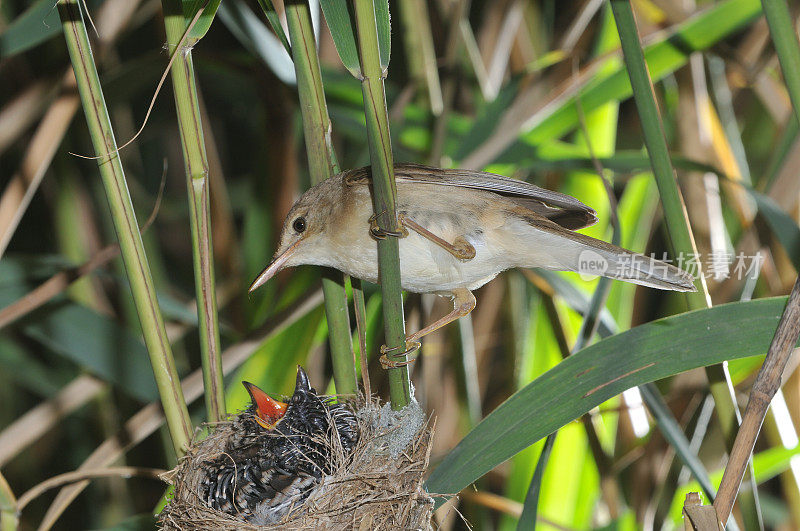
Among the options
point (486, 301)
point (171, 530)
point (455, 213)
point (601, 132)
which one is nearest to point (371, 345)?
point (455, 213)

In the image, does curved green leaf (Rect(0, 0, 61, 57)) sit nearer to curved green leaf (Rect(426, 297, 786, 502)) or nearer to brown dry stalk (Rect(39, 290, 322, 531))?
brown dry stalk (Rect(39, 290, 322, 531))

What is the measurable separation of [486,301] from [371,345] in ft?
3.16

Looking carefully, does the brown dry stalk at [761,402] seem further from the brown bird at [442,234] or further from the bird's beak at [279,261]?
the bird's beak at [279,261]

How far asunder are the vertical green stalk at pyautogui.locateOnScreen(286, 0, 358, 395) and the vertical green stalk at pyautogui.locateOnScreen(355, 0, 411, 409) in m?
0.19

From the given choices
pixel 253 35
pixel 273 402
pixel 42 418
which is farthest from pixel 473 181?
pixel 42 418

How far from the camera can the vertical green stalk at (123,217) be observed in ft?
3.31

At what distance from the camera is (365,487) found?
1.26 meters

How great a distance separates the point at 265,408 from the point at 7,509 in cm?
53

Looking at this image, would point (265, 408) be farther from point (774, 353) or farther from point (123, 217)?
point (774, 353)

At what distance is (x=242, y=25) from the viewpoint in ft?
4.78

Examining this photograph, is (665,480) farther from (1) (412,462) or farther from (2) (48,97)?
(2) (48,97)

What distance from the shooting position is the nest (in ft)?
3.98

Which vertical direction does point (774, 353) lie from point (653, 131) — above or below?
below

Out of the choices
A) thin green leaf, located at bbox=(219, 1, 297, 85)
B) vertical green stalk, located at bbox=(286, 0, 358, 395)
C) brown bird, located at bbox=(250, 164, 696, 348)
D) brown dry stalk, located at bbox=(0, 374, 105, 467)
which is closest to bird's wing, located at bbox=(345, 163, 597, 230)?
brown bird, located at bbox=(250, 164, 696, 348)
